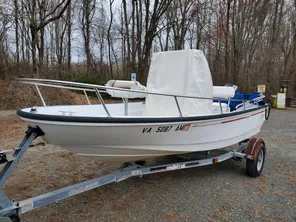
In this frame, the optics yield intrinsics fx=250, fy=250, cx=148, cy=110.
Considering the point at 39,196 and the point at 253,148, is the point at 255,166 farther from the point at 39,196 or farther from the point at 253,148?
the point at 39,196

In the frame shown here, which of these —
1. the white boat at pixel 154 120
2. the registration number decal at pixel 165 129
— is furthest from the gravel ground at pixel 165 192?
the registration number decal at pixel 165 129

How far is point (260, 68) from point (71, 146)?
56.3ft

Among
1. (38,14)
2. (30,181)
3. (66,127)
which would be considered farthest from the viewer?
(38,14)

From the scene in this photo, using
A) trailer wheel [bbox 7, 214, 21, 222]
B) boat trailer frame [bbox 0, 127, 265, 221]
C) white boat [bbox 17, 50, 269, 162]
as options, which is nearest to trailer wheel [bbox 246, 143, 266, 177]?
white boat [bbox 17, 50, 269, 162]

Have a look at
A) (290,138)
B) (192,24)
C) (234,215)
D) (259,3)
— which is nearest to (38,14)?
(192,24)

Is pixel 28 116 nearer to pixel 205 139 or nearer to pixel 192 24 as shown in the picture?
pixel 205 139

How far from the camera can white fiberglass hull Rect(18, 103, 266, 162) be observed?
8.92ft

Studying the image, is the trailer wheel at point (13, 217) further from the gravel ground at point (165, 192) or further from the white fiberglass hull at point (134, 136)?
the white fiberglass hull at point (134, 136)

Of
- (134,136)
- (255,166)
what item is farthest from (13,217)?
(255,166)

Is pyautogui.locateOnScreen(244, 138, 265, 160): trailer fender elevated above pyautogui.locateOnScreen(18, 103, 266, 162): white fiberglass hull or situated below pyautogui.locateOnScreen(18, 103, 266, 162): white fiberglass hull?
below

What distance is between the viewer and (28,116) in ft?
8.87

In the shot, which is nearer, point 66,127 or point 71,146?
point 66,127

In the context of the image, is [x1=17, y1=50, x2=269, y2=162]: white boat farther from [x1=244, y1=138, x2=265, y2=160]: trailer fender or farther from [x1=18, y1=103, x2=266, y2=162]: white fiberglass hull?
[x1=244, y1=138, x2=265, y2=160]: trailer fender

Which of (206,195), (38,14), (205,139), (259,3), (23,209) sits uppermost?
(259,3)
